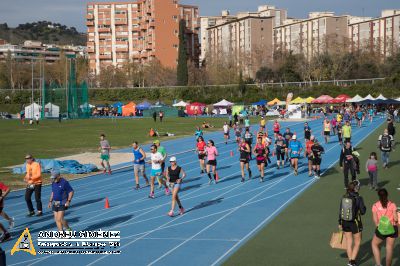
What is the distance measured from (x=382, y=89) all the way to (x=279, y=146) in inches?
2383

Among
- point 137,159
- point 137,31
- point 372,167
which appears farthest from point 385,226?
point 137,31

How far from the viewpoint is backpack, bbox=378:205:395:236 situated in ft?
29.4

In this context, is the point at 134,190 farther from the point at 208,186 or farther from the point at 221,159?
the point at 221,159

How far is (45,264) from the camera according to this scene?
1059 centimetres

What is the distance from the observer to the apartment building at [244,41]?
110 meters

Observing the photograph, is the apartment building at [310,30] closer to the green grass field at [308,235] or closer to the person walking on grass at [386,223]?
the green grass field at [308,235]

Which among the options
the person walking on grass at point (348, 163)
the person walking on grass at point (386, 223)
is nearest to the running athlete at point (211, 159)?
the person walking on grass at point (348, 163)

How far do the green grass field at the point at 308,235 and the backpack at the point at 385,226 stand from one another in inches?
48.9

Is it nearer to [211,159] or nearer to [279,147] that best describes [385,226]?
[211,159]

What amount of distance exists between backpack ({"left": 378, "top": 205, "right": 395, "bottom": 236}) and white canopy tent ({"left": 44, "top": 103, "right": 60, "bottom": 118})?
6922 centimetres

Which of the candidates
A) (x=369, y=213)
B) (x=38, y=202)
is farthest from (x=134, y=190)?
(x=369, y=213)

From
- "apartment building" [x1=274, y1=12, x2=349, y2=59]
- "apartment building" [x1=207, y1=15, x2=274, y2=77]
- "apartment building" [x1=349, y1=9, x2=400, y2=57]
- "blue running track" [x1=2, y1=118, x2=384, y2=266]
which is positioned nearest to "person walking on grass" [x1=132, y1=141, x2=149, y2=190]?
"blue running track" [x1=2, y1=118, x2=384, y2=266]

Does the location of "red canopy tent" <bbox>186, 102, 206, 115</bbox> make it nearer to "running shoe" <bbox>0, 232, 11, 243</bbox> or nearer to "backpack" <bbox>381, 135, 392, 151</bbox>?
"backpack" <bbox>381, 135, 392, 151</bbox>

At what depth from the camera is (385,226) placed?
8992 millimetres
